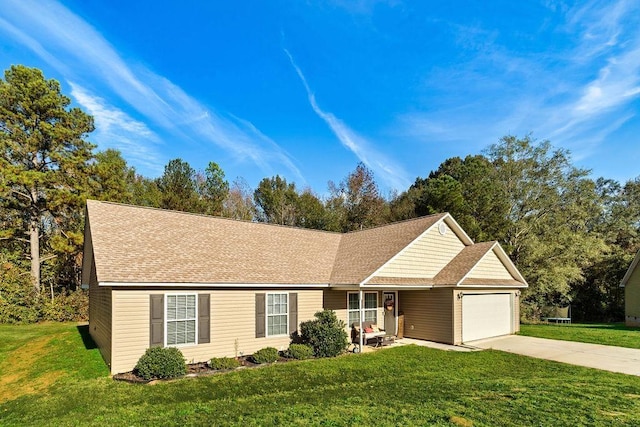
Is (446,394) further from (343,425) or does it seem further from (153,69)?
(153,69)

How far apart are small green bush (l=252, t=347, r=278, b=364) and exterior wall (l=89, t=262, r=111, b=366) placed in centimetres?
430

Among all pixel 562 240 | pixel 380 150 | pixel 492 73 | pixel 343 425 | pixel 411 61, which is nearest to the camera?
pixel 343 425

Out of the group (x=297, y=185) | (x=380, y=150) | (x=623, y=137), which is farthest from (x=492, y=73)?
(x=297, y=185)

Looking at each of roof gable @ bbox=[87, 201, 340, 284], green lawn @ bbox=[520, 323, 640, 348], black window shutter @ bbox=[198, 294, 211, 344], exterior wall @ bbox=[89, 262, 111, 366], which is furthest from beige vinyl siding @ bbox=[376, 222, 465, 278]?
exterior wall @ bbox=[89, 262, 111, 366]

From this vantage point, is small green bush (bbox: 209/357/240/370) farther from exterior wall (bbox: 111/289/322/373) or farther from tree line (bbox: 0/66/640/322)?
tree line (bbox: 0/66/640/322)

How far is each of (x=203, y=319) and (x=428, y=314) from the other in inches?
386

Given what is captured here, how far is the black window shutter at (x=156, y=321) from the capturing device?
11055 mm

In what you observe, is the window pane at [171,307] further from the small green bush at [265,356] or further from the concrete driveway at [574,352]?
the concrete driveway at [574,352]

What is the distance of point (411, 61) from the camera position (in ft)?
62.5

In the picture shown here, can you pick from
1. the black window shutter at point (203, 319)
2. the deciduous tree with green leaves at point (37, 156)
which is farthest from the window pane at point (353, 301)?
the deciduous tree with green leaves at point (37, 156)

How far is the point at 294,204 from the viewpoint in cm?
3719

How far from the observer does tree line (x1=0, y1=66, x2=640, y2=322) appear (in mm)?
23031

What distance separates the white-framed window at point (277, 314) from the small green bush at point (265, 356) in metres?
1.10

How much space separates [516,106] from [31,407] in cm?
2124
